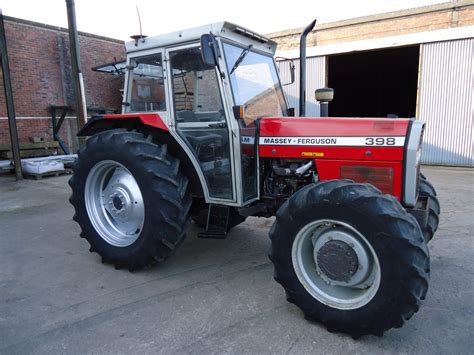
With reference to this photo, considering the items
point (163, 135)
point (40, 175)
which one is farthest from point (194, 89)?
point (40, 175)

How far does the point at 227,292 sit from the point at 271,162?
1.19 metres

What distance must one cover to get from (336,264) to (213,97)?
5.75 ft

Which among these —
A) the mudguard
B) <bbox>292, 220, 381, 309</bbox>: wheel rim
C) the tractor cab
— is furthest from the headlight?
the mudguard

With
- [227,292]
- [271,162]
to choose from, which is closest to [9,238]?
[227,292]

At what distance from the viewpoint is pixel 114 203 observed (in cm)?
367

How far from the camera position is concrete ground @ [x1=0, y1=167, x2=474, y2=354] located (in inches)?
94.1

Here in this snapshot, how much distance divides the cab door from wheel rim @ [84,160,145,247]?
694 mm

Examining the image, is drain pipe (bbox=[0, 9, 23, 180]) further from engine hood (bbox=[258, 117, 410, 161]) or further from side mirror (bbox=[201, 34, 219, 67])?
engine hood (bbox=[258, 117, 410, 161])

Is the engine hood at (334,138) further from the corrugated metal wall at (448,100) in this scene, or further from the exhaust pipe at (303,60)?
the corrugated metal wall at (448,100)

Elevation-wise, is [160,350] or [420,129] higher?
[420,129]

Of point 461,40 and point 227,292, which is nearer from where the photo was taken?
point 227,292

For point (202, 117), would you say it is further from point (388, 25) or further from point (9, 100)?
point (388, 25)

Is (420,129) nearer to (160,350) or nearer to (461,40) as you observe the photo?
(160,350)

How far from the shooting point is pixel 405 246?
2150 mm
